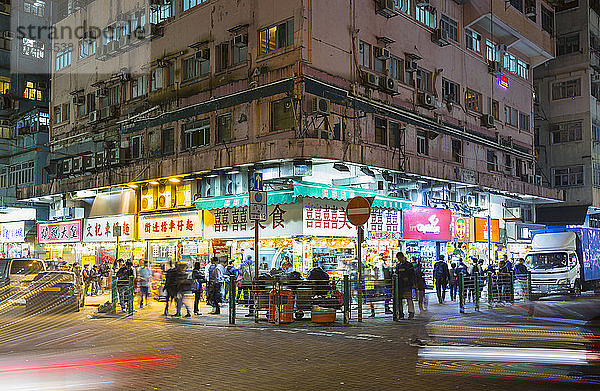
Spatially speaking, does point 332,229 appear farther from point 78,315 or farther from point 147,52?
point 147,52

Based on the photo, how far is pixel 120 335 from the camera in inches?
591

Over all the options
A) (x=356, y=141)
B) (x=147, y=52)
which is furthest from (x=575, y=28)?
(x=147, y=52)

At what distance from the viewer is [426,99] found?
97.6 ft

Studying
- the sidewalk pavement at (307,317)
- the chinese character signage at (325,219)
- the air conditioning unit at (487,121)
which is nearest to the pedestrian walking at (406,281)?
the sidewalk pavement at (307,317)

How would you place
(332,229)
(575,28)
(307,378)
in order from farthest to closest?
(575,28) → (332,229) → (307,378)

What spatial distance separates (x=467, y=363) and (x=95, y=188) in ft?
89.0

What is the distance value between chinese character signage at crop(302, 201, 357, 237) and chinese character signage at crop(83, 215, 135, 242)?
11.2m

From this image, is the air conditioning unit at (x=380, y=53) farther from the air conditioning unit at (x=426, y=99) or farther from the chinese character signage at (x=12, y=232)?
the chinese character signage at (x=12, y=232)

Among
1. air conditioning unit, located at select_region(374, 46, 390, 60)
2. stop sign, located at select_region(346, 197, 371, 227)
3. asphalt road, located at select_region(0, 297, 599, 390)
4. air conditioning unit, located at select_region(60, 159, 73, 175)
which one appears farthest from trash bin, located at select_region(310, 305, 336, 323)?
air conditioning unit, located at select_region(60, 159, 73, 175)

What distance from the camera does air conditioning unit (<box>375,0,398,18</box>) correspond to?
89.4 feet

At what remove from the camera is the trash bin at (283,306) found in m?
17.1

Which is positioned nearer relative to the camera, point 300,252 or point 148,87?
point 300,252

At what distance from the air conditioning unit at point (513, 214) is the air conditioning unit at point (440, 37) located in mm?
11666

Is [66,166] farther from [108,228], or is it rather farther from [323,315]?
[323,315]
